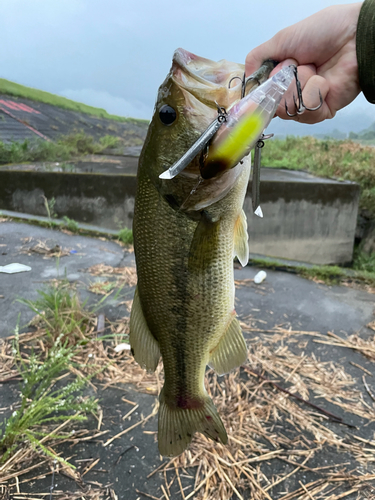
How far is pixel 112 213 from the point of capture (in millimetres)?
6402

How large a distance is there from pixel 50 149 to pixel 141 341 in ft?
31.4

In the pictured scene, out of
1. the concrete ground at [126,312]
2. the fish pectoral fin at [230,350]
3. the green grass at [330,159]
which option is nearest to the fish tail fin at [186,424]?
the fish pectoral fin at [230,350]

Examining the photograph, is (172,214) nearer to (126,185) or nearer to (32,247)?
(32,247)

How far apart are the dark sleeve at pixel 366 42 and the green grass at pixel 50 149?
832 cm

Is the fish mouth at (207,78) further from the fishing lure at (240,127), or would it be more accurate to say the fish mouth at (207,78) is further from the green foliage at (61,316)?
the green foliage at (61,316)

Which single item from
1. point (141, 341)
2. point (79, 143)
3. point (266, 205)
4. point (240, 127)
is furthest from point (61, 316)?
point (79, 143)

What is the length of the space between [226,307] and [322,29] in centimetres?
128

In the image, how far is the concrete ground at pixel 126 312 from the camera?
1.93 meters

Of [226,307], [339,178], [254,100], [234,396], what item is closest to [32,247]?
[234,396]

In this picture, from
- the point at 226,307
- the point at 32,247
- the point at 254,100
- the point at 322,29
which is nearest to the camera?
the point at 254,100

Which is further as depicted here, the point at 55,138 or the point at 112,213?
the point at 55,138

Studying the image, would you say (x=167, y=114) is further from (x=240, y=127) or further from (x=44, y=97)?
(x=44, y=97)

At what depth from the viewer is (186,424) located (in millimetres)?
1443

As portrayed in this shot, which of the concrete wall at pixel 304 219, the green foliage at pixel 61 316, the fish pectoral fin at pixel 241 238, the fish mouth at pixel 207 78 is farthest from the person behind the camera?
the concrete wall at pixel 304 219
